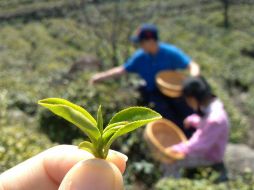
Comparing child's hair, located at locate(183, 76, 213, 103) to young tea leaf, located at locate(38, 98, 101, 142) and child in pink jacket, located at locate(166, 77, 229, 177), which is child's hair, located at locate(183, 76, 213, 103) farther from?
young tea leaf, located at locate(38, 98, 101, 142)

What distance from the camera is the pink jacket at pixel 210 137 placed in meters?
5.02

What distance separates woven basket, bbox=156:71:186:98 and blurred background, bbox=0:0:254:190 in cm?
37

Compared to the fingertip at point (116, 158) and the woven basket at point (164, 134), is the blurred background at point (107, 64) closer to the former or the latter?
the woven basket at point (164, 134)

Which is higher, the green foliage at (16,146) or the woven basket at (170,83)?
the green foliage at (16,146)

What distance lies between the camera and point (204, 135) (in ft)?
16.6

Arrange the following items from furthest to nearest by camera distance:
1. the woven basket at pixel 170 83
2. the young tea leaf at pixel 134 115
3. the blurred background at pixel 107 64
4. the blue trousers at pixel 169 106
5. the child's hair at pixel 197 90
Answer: the woven basket at pixel 170 83 < the blue trousers at pixel 169 106 < the child's hair at pixel 197 90 < the blurred background at pixel 107 64 < the young tea leaf at pixel 134 115

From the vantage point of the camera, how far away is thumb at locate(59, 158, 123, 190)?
138 cm

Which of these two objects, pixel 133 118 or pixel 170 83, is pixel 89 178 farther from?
pixel 170 83

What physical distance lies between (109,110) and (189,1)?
74.5 ft

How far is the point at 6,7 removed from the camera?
28938 mm

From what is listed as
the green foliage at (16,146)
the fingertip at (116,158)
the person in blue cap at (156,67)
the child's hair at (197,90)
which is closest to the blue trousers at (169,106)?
the person in blue cap at (156,67)

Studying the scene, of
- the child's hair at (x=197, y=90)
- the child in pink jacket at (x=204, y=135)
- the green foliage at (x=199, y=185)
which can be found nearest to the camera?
the green foliage at (x=199, y=185)

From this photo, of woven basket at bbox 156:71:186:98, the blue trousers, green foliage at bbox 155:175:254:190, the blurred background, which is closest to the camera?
green foliage at bbox 155:175:254:190

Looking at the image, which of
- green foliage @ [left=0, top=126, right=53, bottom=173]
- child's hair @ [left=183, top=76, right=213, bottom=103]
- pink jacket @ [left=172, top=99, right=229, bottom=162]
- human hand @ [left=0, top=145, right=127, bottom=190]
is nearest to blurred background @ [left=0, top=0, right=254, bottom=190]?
green foliage @ [left=0, top=126, right=53, bottom=173]
